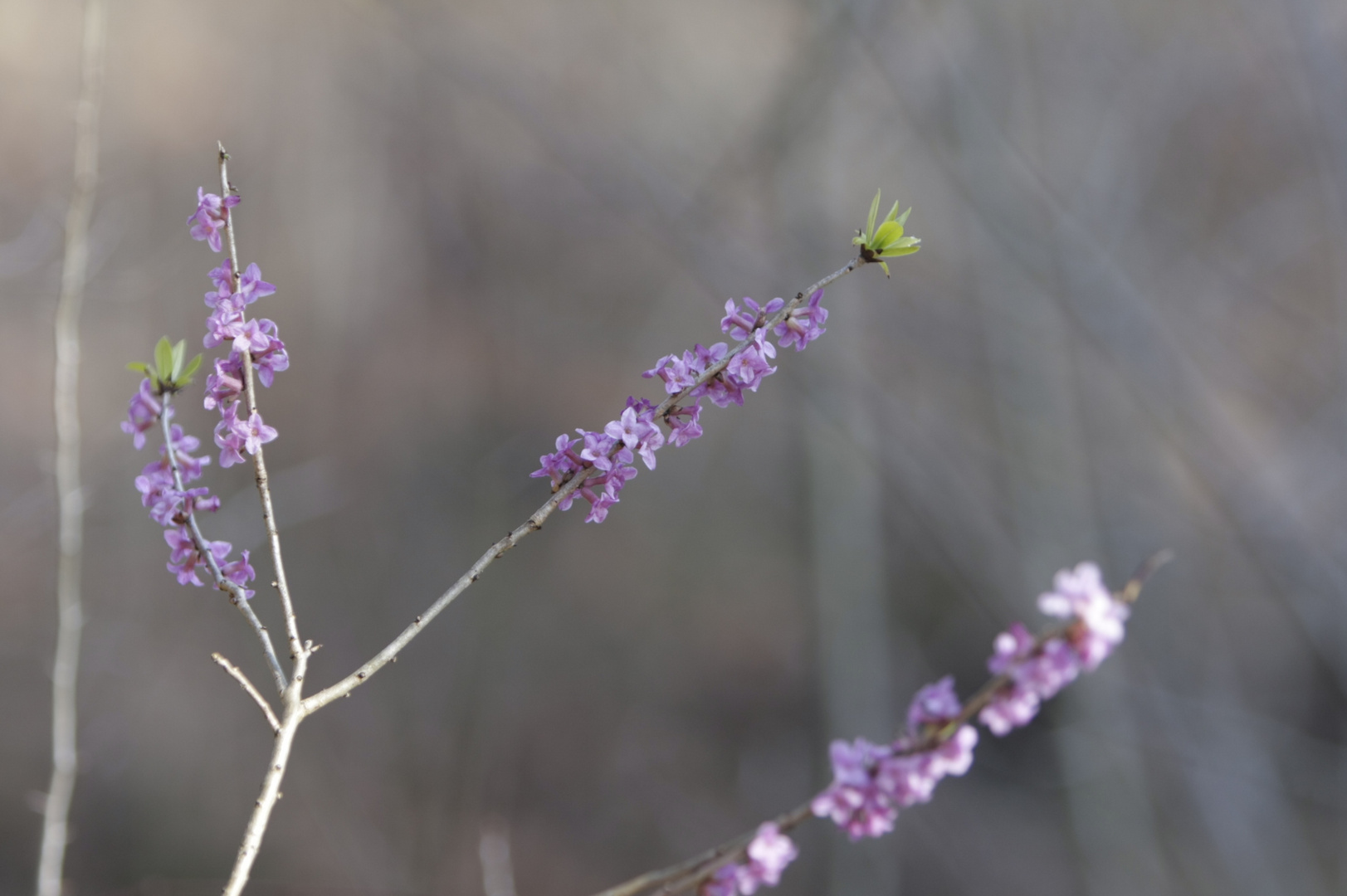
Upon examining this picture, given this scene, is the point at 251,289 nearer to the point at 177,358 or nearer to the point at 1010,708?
the point at 177,358

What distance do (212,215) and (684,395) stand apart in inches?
15.6

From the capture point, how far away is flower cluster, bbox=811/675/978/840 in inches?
20.5

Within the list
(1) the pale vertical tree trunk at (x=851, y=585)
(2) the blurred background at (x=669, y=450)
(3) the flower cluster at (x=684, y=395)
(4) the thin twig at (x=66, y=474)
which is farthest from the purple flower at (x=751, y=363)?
(1) the pale vertical tree trunk at (x=851, y=585)

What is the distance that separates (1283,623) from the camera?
12.9ft

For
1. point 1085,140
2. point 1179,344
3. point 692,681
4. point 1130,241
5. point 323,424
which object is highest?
Answer: point 323,424

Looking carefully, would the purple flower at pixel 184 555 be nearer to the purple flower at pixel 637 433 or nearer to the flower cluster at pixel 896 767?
the purple flower at pixel 637 433

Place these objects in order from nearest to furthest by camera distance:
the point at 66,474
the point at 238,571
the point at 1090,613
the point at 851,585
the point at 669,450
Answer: the point at 1090,613
the point at 238,571
the point at 66,474
the point at 851,585
the point at 669,450

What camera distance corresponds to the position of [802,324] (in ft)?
1.97

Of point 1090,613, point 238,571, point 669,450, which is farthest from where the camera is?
point 669,450

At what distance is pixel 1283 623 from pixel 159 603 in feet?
18.8

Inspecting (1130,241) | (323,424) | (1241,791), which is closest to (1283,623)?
(1241,791)

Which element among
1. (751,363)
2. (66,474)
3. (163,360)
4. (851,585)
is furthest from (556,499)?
(851,585)

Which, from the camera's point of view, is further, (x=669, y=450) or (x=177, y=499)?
(x=669, y=450)

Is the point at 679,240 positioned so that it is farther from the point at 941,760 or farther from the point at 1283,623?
the point at 1283,623
